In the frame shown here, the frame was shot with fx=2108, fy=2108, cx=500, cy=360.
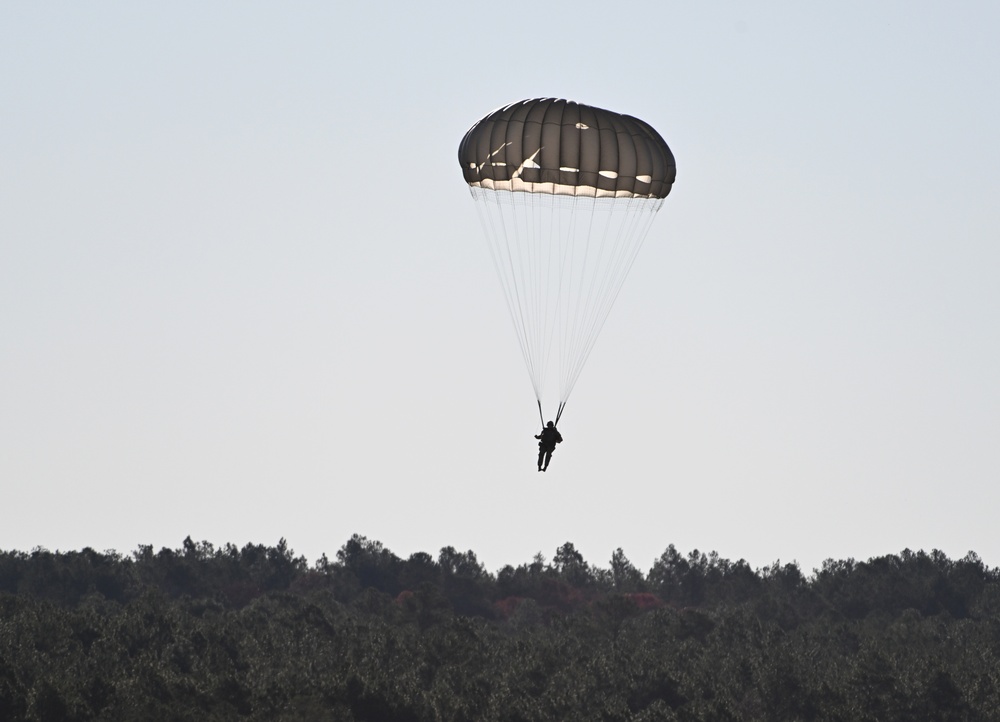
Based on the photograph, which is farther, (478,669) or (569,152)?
(478,669)

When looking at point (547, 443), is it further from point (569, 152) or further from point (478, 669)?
point (478, 669)

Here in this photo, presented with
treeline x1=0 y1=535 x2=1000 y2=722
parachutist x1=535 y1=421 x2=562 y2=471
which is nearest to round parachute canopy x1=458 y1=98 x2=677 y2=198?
parachutist x1=535 y1=421 x2=562 y2=471

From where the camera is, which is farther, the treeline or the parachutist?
the treeline

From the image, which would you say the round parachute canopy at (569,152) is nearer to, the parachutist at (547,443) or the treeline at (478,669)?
the parachutist at (547,443)

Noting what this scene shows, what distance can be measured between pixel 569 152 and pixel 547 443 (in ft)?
26.7

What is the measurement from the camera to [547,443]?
56625 mm

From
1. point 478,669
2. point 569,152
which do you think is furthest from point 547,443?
point 478,669

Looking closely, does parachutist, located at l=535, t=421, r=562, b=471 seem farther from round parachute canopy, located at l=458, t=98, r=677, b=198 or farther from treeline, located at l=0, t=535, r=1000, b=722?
treeline, located at l=0, t=535, r=1000, b=722

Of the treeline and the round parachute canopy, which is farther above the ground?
the round parachute canopy

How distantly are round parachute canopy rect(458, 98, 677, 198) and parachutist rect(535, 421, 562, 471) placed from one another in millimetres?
7036

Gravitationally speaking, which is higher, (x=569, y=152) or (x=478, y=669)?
(x=569, y=152)

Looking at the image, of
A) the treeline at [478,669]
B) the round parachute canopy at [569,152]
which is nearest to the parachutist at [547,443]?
the round parachute canopy at [569,152]

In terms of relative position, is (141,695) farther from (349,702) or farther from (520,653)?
(520,653)

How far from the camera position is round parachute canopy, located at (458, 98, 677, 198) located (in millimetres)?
58188
